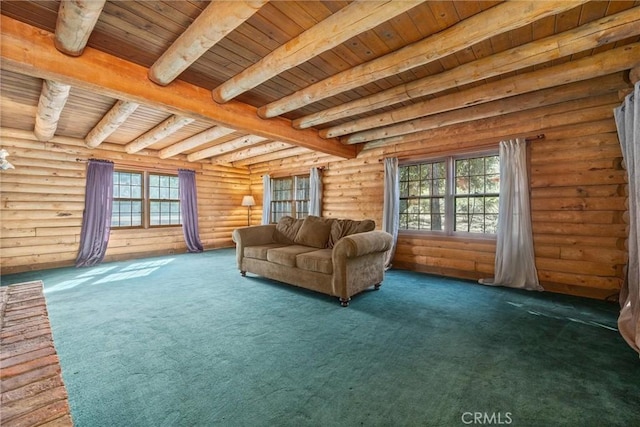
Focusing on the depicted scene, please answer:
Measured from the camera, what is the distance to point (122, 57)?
92.8 inches

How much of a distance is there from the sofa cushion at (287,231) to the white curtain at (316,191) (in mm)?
1383

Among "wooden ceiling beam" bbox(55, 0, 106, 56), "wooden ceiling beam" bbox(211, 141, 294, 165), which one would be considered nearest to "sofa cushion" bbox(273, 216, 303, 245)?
"wooden ceiling beam" bbox(211, 141, 294, 165)

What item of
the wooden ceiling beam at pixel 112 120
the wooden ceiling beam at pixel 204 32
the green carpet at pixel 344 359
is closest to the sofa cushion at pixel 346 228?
the green carpet at pixel 344 359

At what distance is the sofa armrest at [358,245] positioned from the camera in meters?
2.99

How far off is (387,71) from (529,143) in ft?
8.41

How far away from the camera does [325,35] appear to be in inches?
75.1

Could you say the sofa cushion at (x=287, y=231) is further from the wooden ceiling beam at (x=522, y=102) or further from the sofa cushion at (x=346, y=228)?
the wooden ceiling beam at (x=522, y=102)

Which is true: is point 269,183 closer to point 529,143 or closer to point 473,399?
point 529,143

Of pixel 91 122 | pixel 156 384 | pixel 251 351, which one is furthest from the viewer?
pixel 91 122

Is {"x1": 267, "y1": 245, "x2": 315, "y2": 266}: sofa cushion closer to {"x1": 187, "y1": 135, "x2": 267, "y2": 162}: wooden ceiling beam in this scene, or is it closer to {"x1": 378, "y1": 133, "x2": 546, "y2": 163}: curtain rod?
{"x1": 187, "y1": 135, "x2": 267, "y2": 162}: wooden ceiling beam

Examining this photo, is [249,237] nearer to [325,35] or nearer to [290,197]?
[290,197]

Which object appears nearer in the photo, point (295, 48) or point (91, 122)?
point (295, 48)

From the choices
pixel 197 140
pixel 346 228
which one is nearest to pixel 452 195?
pixel 346 228

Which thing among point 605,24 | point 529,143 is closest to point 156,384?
point 605,24
